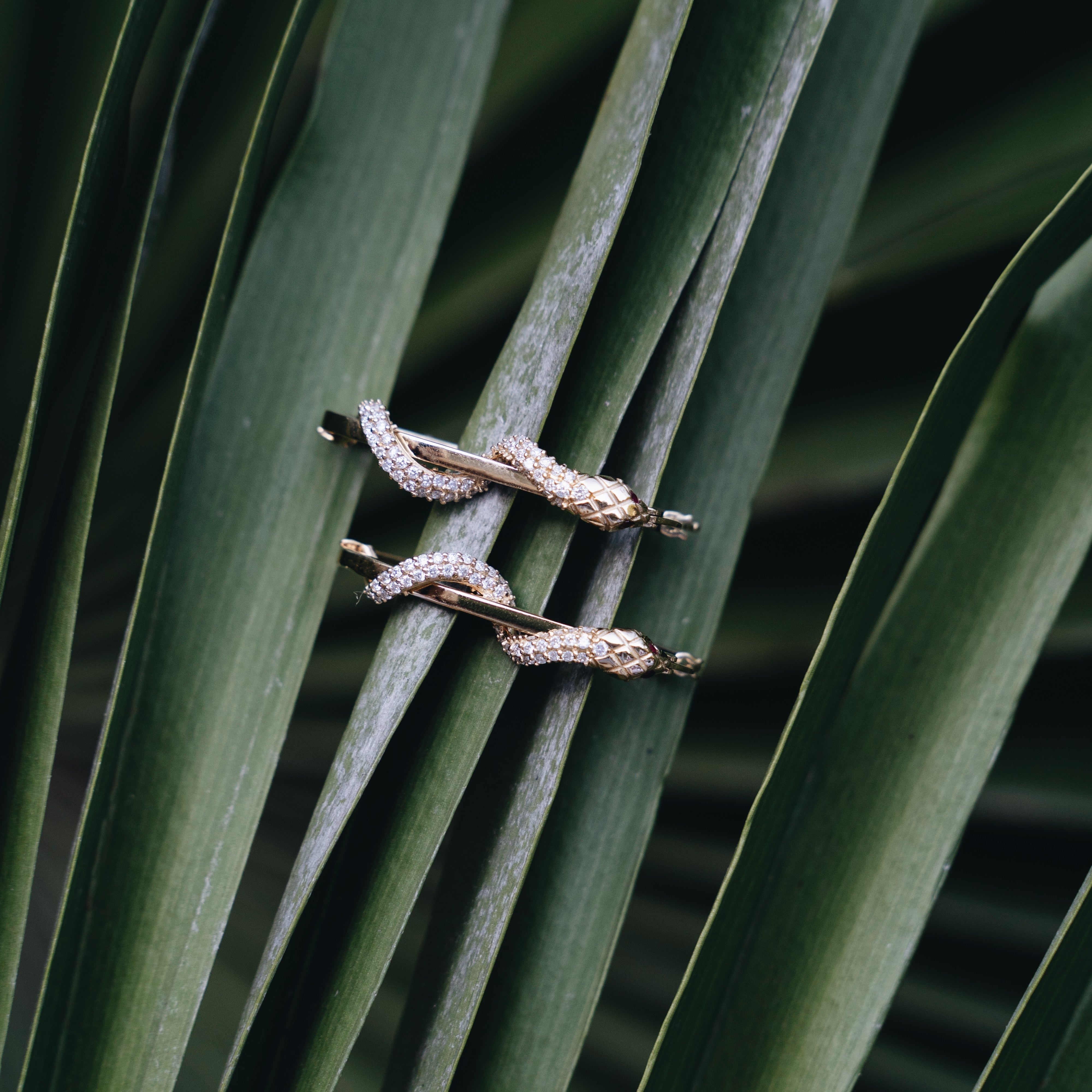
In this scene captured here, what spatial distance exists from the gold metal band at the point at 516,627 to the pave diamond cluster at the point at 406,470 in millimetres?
26

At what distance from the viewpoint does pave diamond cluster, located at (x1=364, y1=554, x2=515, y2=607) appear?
30cm

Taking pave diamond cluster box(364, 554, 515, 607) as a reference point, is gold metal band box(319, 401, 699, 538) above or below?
above

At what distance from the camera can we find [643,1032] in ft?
1.67

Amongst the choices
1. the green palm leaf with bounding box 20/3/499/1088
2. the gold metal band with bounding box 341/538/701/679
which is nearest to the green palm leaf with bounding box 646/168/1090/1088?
the gold metal band with bounding box 341/538/701/679

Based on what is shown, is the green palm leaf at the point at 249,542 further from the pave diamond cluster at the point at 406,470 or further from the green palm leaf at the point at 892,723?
the green palm leaf at the point at 892,723

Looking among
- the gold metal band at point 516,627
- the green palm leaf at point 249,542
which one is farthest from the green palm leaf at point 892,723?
the green palm leaf at point 249,542

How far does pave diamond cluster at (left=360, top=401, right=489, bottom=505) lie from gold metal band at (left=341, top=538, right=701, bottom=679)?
3 centimetres

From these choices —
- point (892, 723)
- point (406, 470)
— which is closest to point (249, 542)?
point (406, 470)

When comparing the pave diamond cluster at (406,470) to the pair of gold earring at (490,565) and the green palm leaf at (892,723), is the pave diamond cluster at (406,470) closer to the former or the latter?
the pair of gold earring at (490,565)

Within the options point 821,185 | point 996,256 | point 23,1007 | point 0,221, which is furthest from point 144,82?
point 23,1007

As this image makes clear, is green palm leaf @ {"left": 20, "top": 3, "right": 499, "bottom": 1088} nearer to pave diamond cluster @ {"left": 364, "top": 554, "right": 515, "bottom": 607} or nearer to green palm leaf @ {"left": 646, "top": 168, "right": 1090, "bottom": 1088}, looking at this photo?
pave diamond cluster @ {"left": 364, "top": 554, "right": 515, "bottom": 607}

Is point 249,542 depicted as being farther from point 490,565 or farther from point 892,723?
point 892,723

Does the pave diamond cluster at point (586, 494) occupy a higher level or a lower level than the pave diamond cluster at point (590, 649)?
higher

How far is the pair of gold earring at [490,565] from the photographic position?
11.2 inches
